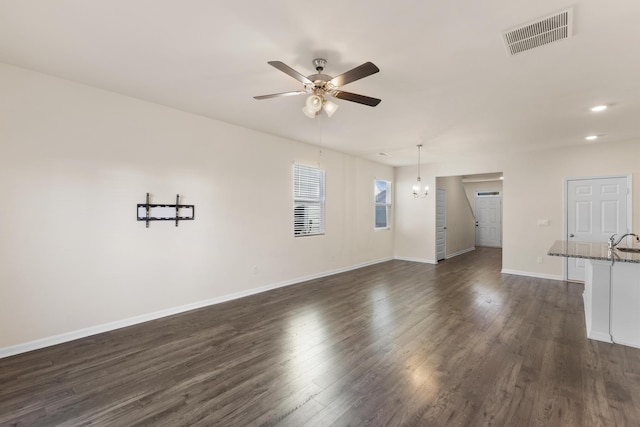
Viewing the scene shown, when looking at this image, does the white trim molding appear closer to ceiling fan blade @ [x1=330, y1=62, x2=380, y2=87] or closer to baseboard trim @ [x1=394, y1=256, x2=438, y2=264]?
baseboard trim @ [x1=394, y1=256, x2=438, y2=264]

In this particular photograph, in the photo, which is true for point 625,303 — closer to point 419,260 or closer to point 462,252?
point 419,260

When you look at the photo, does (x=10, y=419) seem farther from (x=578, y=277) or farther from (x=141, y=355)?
(x=578, y=277)

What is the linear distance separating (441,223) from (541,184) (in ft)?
8.65

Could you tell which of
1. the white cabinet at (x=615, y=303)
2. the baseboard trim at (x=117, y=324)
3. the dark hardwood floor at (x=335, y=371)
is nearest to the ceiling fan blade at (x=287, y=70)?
the dark hardwood floor at (x=335, y=371)

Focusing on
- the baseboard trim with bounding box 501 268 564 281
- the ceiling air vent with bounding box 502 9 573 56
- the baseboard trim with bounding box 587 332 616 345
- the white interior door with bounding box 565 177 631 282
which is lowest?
the baseboard trim with bounding box 587 332 616 345

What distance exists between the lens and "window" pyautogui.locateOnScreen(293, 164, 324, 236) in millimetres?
5484

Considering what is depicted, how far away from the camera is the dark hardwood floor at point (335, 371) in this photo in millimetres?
1932

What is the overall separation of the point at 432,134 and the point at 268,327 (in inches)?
156

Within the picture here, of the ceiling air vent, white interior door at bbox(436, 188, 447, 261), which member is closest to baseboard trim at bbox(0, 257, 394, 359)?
the ceiling air vent

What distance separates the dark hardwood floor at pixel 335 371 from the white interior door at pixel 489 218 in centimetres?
744

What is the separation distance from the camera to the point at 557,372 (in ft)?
7.99

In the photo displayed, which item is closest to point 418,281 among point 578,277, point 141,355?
point 578,277

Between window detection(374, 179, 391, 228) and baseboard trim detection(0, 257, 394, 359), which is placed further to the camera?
window detection(374, 179, 391, 228)

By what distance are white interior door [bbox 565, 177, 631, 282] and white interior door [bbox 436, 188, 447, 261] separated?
2.73 metres
